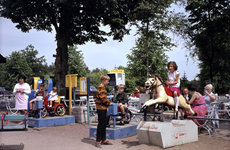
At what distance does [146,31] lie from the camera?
686 inches

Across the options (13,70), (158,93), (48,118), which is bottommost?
(48,118)

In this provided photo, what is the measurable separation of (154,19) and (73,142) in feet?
41.0

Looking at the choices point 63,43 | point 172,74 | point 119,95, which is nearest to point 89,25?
point 63,43

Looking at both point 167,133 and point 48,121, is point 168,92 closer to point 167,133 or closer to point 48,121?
point 167,133

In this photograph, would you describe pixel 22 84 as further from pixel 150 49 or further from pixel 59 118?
pixel 150 49

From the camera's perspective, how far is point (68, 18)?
1741 cm

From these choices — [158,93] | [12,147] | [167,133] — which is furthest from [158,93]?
[12,147]

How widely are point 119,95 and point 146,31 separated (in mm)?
10303

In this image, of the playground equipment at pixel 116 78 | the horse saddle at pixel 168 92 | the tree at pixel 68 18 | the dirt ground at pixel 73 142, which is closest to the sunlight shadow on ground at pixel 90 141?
the dirt ground at pixel 73 142

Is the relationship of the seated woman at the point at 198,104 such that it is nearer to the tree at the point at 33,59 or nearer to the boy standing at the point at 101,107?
the boy standing at the point at 101,107

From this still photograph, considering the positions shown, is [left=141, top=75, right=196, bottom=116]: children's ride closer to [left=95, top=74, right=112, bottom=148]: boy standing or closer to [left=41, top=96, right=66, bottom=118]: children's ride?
[left=95, top=74, right=112, bottom=148]: boy standing

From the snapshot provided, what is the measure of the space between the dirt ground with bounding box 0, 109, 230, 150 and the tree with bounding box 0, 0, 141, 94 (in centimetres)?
840

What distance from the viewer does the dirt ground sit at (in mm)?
5965

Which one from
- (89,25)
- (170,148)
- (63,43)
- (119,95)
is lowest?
(170,148)
